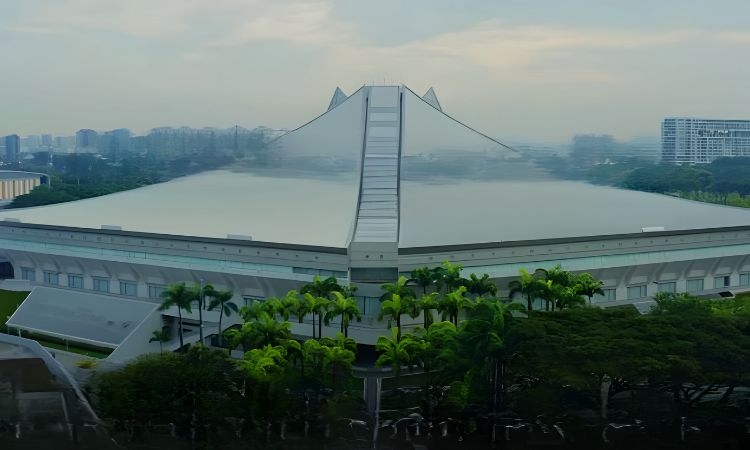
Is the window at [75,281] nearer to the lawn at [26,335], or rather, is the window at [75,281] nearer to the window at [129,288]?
the lawn at [26,335]

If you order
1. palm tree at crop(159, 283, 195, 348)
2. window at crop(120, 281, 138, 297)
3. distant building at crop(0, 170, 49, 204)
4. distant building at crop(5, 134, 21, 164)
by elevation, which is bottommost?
window at crop(120, 281, 138, 297)

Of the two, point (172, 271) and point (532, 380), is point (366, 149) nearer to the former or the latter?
point (172, 271)

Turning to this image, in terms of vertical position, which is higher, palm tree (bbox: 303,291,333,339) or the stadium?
the stadium

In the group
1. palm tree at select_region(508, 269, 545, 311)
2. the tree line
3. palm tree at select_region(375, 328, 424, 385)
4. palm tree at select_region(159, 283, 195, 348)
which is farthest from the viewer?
palm tree at select_region(508, 269, 545, 311)

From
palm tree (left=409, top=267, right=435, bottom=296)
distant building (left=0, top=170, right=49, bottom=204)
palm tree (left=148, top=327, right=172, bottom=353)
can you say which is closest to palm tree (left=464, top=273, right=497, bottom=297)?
palm tree (left=409, top=267, right=435, bottom=296)

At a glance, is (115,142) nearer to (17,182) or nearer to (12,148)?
(12,148)

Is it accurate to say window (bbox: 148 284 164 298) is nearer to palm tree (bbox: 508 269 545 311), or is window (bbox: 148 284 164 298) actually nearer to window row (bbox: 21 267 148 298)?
window row (bbox: 21 267 148 298)

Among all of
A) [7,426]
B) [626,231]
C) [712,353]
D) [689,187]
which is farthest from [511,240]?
[689,187]
